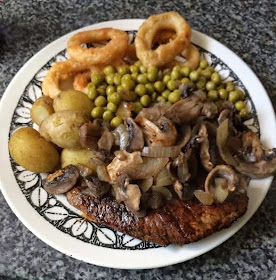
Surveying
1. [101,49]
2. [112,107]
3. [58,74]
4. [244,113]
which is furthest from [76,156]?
[244,113]

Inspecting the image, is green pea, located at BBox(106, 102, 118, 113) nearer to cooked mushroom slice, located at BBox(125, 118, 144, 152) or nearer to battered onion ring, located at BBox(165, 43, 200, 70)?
cooked mushroom slice, located at BBox(125, 118, 144, 152)

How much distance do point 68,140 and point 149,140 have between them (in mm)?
383

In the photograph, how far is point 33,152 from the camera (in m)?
2.21

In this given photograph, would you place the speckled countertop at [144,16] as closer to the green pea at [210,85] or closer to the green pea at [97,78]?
the green pea at [210,85]

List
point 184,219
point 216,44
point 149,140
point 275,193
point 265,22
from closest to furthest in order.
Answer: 1. point 184,219
2. point 149,140
3. point 275,193
4. point 216,44
5. point 265,22

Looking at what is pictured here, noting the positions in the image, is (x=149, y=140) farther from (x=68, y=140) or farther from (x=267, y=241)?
(x=267, y=241)

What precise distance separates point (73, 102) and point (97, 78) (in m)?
0.26

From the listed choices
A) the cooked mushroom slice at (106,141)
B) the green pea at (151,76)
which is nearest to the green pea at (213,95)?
the green pea at (151,76)

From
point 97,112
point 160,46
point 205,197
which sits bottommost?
point 205,197

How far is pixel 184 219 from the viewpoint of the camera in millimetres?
1974

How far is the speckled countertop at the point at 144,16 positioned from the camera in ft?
7.00

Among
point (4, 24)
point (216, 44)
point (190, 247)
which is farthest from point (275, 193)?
point (4, 24)

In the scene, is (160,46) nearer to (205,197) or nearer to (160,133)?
(160,133)

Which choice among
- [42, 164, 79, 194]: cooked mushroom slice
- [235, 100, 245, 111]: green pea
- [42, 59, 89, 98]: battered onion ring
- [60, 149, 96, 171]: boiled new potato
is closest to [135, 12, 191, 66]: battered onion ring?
[42, 59, 89, 98]: battered onion ring
